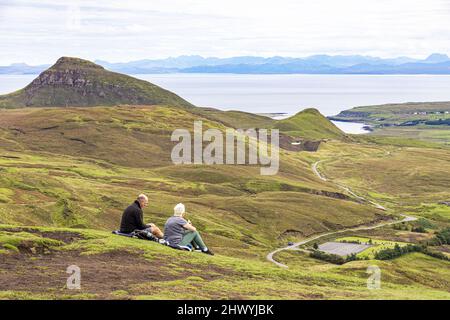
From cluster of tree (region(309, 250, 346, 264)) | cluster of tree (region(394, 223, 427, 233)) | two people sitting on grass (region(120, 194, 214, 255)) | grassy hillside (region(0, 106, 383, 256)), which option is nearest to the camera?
two people sitting on grass (region(120, 194, 214, 255))

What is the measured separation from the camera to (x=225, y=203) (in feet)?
453

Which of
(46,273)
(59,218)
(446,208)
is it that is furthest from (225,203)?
(46,273)

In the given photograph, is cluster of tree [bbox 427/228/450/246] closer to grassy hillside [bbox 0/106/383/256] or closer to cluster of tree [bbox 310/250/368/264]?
grassy hillside [bbox 0/106/383/256]

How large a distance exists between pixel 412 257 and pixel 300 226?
98.3 ft

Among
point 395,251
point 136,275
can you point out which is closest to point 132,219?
point 136,275

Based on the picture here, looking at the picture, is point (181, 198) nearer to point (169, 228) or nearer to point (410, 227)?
point (410, 227)

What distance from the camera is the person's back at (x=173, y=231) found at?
119 feet

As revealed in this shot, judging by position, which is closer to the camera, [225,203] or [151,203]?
[151,203]

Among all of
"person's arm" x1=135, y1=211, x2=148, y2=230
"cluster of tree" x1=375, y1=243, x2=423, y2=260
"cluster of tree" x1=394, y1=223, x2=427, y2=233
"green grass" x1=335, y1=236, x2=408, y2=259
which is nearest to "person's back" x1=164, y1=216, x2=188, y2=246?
"person's arm" x1=135, y1=211, x2=148, y2=230

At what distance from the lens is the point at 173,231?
37.1 metres

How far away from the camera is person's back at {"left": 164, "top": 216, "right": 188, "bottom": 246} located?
119 ft

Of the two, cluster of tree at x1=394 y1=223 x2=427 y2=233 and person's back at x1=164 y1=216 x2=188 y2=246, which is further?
cluster of tree at x1=394 y1=223 x2=427 y2=233

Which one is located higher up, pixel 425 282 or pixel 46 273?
pixel 46 273
